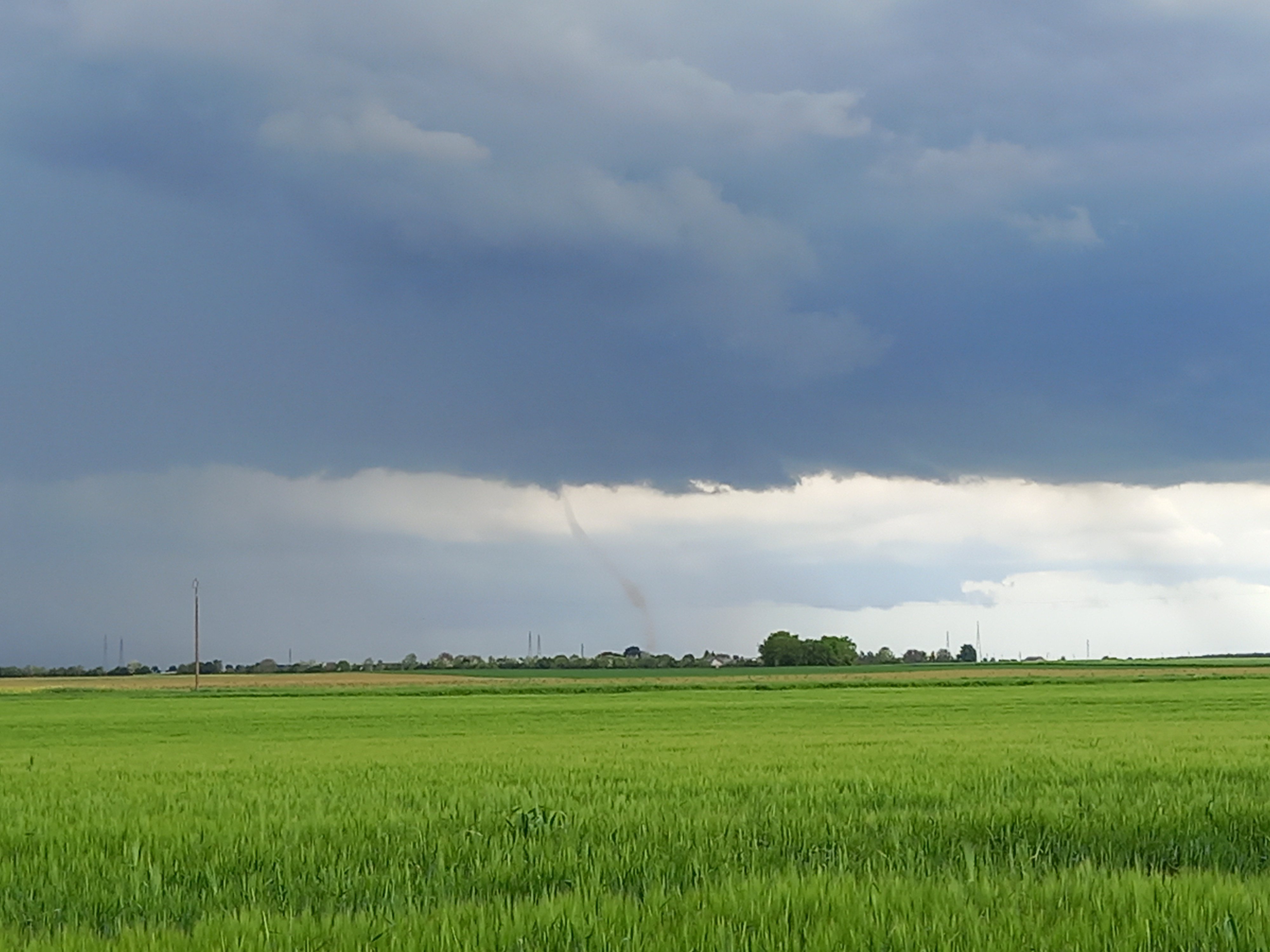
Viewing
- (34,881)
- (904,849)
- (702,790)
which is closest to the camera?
(34,881)

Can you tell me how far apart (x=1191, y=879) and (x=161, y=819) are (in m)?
10.0

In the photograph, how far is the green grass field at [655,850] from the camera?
19.6 ft

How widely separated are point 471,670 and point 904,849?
189027mm

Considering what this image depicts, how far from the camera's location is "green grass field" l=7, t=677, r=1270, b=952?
19.6 ft

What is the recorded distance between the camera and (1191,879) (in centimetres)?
699

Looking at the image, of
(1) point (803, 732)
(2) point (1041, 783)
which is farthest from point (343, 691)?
(2) point (1041, 783)

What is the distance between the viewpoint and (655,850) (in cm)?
920

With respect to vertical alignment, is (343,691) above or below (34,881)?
below

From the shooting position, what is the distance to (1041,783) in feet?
47.1

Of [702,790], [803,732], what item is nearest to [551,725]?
[803,732]

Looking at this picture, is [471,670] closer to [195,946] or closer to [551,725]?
[551,725]

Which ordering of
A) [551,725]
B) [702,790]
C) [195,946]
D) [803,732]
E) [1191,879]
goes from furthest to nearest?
1. [551,725]
2. [803,732]
3. [702,790]
4. [1191,879]
5. [195,946]

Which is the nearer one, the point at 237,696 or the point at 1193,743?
the point at 1193,743

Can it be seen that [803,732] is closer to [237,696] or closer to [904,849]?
[904,849]
